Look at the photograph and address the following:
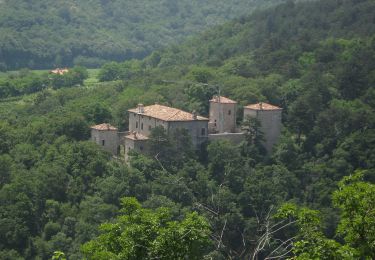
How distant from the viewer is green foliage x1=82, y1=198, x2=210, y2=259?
18828mm

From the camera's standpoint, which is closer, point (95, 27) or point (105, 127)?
point (105, 127)

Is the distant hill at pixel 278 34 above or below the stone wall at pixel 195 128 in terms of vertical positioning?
above

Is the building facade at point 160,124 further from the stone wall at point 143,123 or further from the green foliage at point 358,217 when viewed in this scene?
the green foliage at point 358,217

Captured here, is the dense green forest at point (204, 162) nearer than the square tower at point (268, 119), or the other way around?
the dense green forest at point (204, 162)

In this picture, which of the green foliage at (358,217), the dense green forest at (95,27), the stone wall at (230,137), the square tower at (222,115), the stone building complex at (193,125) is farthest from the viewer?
the dense green forest at (95,27)

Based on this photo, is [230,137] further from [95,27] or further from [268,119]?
[95,27]

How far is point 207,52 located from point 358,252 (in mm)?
75609

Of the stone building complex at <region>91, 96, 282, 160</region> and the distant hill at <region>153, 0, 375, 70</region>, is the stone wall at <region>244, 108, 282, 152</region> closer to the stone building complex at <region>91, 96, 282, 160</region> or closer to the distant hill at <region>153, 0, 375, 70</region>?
the stone building complex at <region>91, 96, 282, 160</region>

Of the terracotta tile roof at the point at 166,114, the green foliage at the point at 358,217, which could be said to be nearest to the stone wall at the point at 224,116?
the terracotta tile roof at the point at 166,114

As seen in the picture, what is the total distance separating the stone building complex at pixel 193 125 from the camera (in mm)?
49750

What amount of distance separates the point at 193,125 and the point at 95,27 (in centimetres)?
8631

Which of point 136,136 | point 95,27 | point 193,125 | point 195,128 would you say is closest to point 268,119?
point 195,128

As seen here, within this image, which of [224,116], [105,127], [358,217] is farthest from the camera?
[224,116]

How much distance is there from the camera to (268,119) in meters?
52.9
